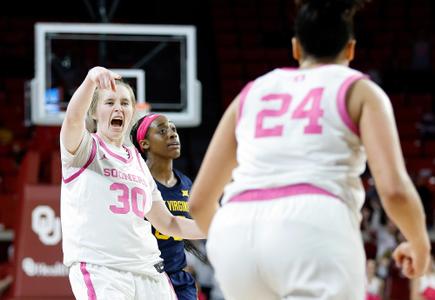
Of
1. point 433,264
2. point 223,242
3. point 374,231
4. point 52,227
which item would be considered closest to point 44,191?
point 52,227

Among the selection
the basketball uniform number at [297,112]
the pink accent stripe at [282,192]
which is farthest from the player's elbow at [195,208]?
the basketball uniform number at [297,112]

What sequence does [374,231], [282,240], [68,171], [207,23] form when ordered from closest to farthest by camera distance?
[282,240] → [68,171] → [374,231] → [207,23]

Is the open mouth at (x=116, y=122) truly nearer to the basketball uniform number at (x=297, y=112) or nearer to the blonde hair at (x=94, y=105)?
the blonde hair at (x=94, y=105)

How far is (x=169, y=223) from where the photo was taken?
4.36 metres

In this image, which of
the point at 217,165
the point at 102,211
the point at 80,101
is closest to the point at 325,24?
the point at 217,165

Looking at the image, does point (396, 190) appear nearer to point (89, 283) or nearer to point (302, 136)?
point (302, 136)

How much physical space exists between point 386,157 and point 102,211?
1811 mm

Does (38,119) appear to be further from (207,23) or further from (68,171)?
(207,23)

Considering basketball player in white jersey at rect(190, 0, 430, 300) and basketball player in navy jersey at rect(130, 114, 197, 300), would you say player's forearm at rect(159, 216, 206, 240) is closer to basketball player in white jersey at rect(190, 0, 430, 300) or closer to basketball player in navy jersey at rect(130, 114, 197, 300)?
basketball player in navy jersey at rect(130, 114, 197, 300)

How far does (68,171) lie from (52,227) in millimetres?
5476

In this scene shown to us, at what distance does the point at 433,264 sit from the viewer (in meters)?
9.75

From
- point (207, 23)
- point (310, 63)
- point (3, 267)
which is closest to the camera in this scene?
point (310, 63)

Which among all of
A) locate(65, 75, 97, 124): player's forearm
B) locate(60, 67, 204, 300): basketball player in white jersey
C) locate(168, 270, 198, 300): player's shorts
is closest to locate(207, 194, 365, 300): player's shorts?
locate(65, 75, 97, 124): player's forearm

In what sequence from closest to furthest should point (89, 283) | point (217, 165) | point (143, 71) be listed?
point (217, 165) < point (89, 283) < point (143, 71)
